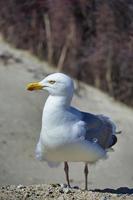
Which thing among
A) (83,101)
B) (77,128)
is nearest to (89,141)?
(77,128)

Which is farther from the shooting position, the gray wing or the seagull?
the gray wing

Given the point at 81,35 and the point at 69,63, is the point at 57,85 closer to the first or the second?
the point at 81,35

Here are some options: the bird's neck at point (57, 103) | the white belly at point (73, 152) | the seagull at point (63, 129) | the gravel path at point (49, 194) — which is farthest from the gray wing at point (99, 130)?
the gravel path at point (49, 194)

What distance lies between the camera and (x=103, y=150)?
8.36 m

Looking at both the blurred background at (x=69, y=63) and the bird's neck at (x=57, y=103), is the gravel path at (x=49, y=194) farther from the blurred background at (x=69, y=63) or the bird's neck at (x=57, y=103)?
the blurred background at (x=69, y=63)

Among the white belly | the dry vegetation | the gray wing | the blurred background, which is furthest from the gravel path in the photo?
the dry vegetation

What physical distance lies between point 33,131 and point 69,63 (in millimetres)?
4320

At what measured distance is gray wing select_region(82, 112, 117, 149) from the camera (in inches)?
320

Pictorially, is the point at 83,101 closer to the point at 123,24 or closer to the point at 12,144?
the point at 123,24

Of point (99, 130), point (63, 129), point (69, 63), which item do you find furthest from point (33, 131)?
point (63, 129)

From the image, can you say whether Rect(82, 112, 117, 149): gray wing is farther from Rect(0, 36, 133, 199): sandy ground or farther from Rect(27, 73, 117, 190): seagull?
Rect(0, 36, 133, 199): sandy ground

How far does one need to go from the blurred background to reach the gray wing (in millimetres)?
3410

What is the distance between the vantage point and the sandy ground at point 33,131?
11.6 m

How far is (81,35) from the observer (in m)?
17.1
